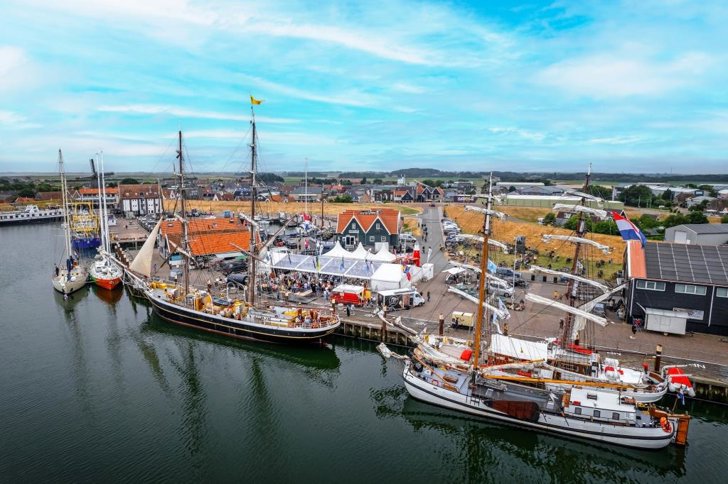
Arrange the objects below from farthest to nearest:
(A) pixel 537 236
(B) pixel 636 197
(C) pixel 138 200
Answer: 1. (B) pixel 636 197
2. (C) pixel 138 200
3. (A) pixel 537 236

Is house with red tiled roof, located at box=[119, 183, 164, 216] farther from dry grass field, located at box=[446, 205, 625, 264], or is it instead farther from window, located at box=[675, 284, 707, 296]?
window, located at box=[675, 284, 707, 296]

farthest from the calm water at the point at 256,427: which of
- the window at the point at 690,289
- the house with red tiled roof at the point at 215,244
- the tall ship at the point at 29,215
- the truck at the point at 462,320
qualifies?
the tall ship at the point at 29,215

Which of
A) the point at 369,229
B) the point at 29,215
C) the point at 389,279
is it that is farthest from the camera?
the point at 29,215

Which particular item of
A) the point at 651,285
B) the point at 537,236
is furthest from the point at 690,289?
the point at 537,236

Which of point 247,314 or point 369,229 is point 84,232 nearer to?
point 369,229

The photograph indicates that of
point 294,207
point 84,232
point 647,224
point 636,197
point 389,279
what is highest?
point 636,197

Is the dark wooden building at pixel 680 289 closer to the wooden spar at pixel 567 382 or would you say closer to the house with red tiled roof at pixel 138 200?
the wooden spar at pixel 567 382
